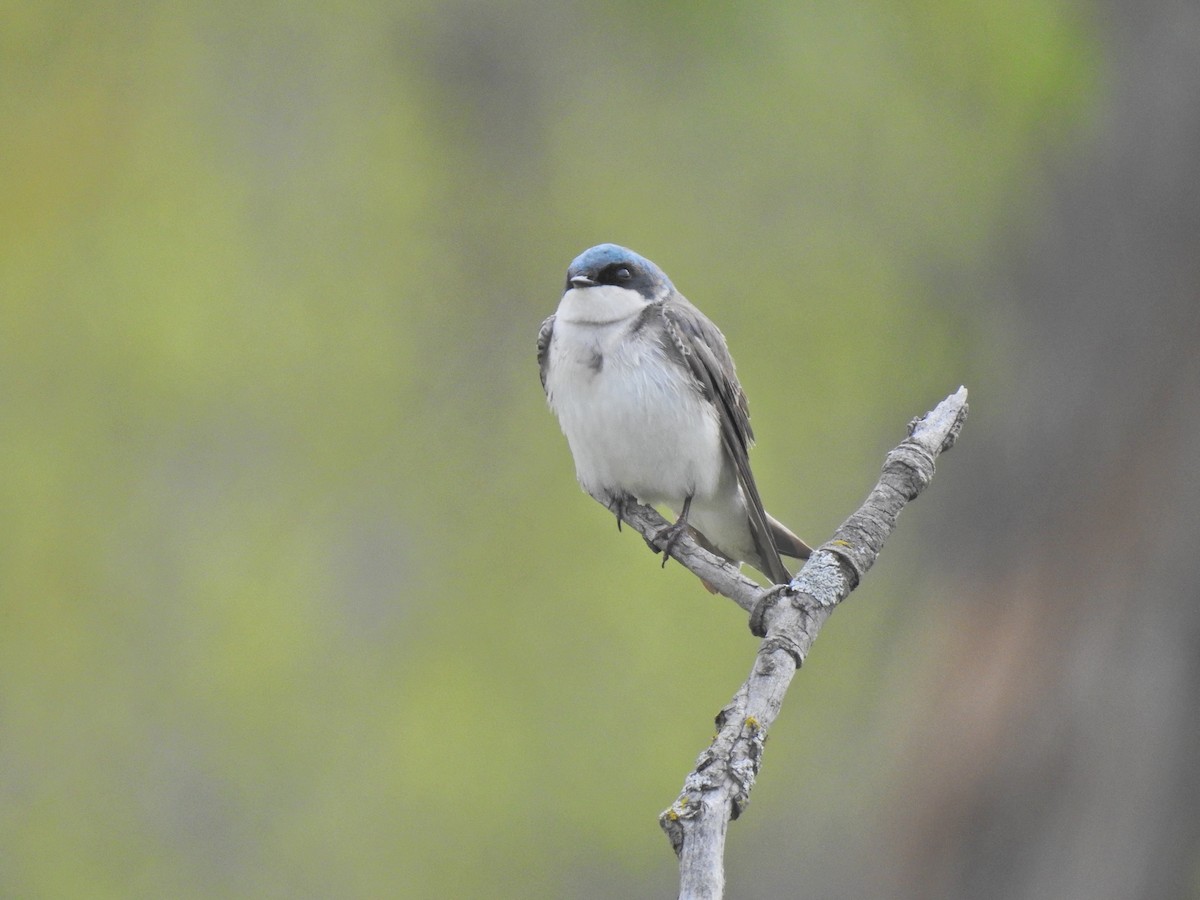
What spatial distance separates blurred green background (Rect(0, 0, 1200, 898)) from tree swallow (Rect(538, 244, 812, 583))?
251cm

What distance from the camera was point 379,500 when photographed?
7426 mm

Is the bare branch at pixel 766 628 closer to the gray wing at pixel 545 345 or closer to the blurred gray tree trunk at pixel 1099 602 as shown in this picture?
the gray wing at pixel 545 345

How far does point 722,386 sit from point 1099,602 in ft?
4.30

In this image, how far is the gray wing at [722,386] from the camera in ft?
12.3

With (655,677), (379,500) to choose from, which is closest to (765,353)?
(655,677)

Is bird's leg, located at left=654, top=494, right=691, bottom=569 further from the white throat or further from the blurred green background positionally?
the blurred green background

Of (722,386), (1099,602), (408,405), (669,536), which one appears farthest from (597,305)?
(408,405)

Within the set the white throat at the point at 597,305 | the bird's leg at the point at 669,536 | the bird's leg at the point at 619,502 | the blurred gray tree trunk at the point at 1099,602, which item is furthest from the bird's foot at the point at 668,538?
the blurred gray tree trunk at the point at 1099,602

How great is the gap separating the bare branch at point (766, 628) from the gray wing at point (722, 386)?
0.62 m

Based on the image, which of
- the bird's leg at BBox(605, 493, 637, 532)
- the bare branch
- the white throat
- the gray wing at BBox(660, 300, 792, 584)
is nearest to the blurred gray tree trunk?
the gray wing at BBox(660, 300, 792, 584)

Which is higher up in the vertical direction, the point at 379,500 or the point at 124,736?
the point at 379,500

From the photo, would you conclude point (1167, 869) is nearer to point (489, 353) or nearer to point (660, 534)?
point (660, 534)

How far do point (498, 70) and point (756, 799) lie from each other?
442cm

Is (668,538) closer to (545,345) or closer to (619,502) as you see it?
(619,502)
